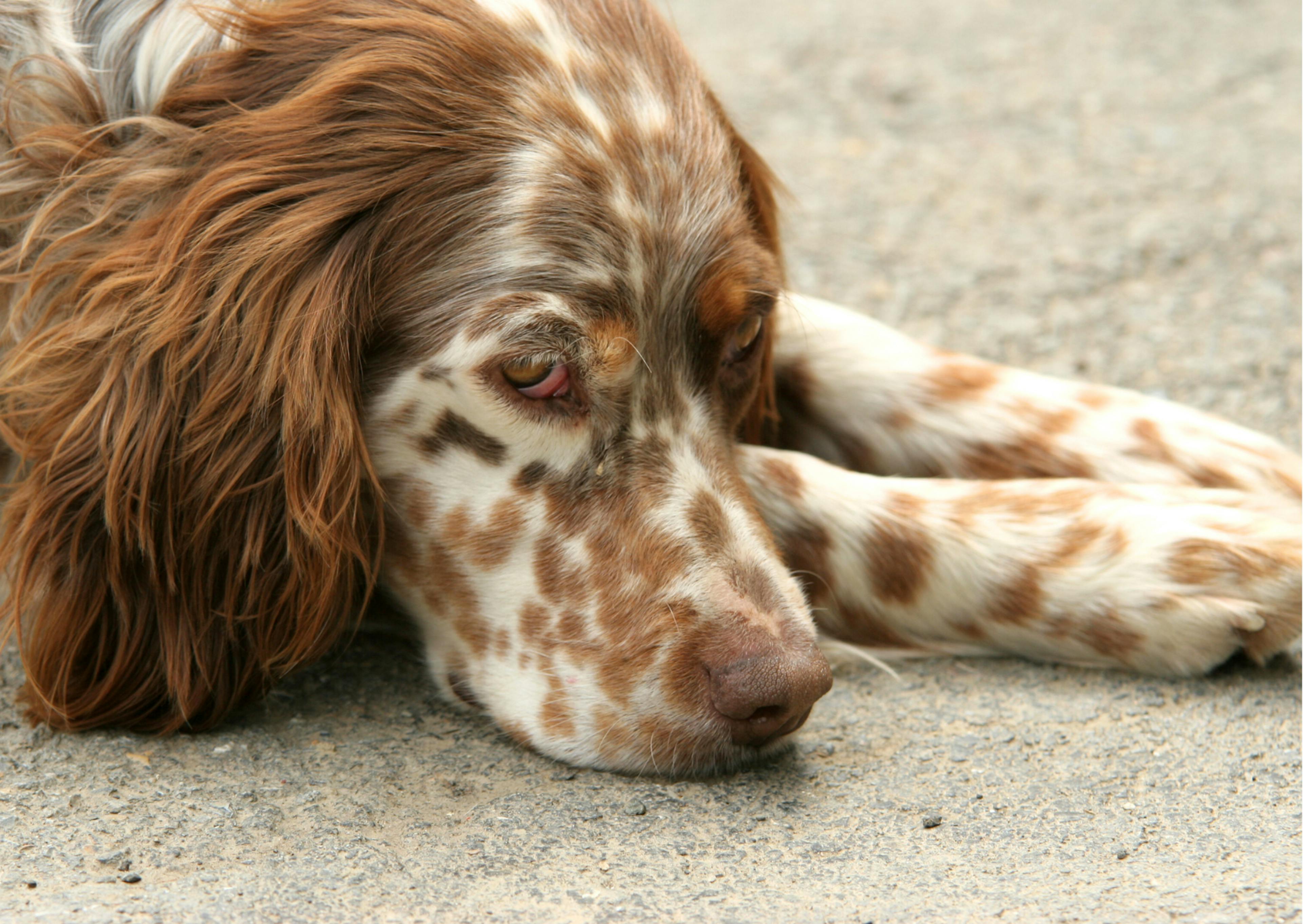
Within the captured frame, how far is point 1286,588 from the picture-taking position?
8.96 ft

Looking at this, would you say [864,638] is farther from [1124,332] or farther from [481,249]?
[1124,332]

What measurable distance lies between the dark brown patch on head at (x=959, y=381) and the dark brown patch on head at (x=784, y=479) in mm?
508

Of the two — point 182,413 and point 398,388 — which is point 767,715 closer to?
point 398,388

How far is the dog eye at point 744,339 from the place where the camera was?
8.98ft

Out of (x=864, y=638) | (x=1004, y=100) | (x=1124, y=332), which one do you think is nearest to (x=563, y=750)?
(x=864, y=638)

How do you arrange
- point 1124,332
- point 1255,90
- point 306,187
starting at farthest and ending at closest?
point 1255,90 < point 1124,332 < point 306,187

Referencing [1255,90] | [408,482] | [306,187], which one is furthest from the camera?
[1255,90]

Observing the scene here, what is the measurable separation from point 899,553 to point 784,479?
280mm

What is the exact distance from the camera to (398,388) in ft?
8.47

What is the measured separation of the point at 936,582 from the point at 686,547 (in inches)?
26.0

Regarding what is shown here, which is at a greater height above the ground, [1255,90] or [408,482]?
[1255,90]

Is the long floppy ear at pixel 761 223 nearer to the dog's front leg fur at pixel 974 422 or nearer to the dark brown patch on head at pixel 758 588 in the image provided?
the dog's front leg fur at pixel 974 422

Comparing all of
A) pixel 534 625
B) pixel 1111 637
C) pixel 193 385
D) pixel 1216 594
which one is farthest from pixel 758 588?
pixel 193 385

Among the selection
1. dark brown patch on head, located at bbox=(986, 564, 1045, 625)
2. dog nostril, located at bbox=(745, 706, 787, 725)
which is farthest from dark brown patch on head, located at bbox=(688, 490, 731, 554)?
dark brown patch on head, located at bbox=(986, 564, 1045, 625)
